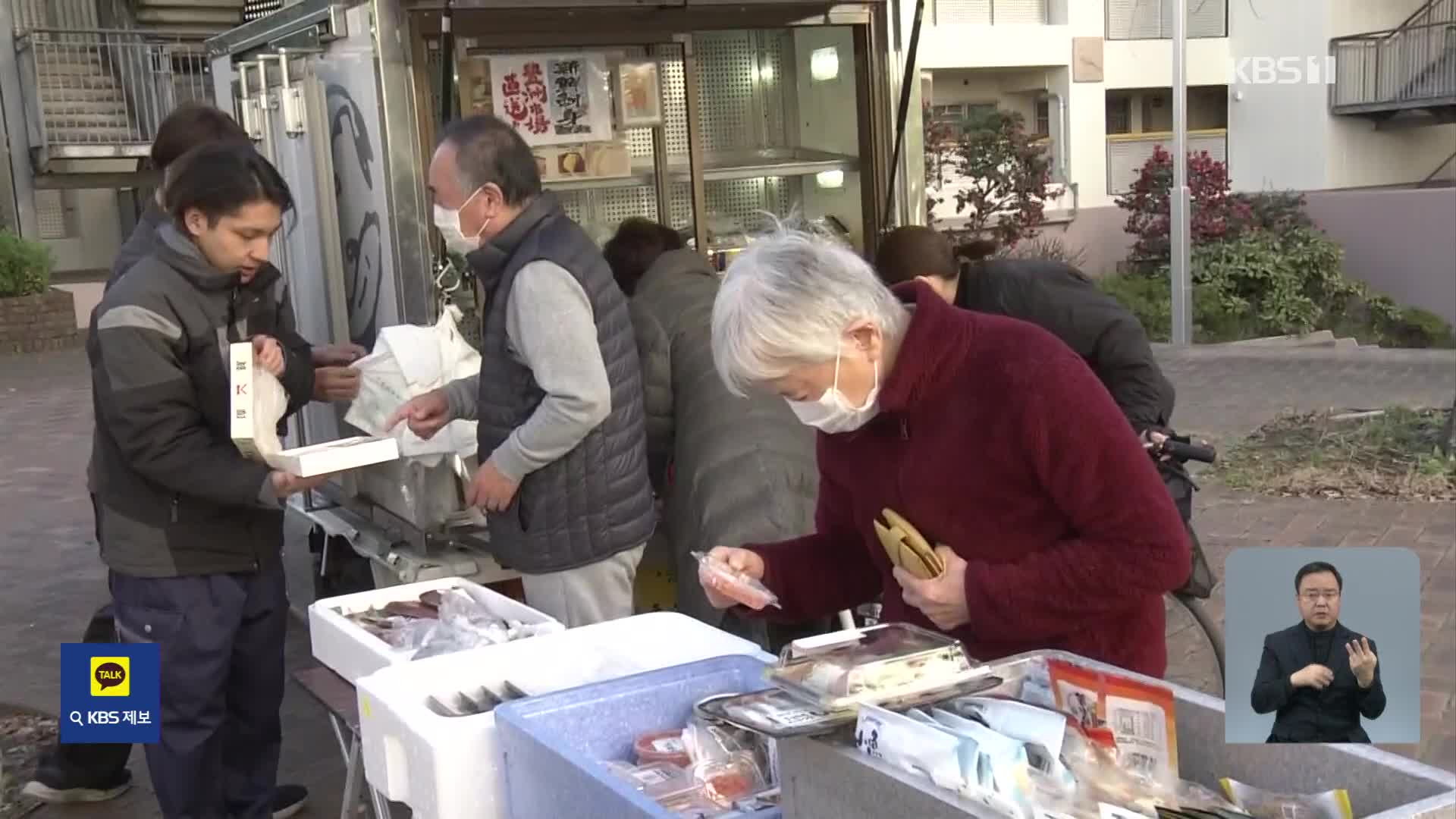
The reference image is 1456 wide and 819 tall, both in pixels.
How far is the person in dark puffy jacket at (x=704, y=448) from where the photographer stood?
11.3 feet

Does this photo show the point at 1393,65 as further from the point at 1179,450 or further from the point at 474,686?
the point at 474,686

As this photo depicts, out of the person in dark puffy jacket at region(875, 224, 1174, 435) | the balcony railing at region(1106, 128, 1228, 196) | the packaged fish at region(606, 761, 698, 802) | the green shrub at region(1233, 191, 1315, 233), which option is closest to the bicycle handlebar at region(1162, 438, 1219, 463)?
the person in dark puffy jacket at region(875, 224, 1174, 435)

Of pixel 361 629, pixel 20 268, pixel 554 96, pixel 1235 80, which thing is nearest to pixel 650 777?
pixel 361 629

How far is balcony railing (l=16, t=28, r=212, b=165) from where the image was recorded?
1642 centimetres

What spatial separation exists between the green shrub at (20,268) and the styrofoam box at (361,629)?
1470cm

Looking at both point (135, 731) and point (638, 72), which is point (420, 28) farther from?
point (135, 731)

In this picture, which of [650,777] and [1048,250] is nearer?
[650,777]

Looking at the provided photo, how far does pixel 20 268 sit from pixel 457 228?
47.9 feet

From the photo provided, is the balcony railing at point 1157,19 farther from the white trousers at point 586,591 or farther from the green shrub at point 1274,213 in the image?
the white trousers at point 586,591

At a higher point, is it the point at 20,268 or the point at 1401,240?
the point at 20,268

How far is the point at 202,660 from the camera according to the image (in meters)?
3.09

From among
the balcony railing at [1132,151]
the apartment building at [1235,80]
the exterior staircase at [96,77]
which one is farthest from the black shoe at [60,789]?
the balcony railing at [1132,151]

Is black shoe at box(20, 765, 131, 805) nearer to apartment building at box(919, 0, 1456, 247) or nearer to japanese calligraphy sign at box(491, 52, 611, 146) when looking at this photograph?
→ japanese calligraphy sign at box(491, 52, 611, 146)

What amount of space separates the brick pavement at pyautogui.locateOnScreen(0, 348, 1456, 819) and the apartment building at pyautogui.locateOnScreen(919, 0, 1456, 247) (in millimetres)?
6002
